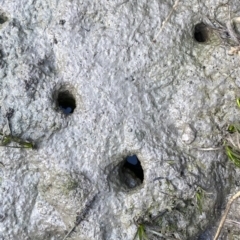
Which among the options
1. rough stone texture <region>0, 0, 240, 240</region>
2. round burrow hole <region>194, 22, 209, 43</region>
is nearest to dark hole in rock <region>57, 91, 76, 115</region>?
rough stone texture <region>0, 0, 240, 240</region>

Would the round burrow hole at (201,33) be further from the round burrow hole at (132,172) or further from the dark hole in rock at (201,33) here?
the round burrow hole at (132,172)

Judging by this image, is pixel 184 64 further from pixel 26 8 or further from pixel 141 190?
pixel 26 8

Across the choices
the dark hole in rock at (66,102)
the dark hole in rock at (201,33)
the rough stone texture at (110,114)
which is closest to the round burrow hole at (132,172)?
the rough stone texture at (110,114)

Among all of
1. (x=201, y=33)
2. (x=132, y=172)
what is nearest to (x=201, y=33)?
(x=201, y=33)

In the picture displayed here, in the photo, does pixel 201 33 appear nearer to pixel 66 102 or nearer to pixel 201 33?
pixel 201 33

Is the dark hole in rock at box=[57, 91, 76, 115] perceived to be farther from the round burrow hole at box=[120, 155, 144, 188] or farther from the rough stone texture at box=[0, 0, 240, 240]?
the round burrow hole at box=[120, 155, 144, 188]
